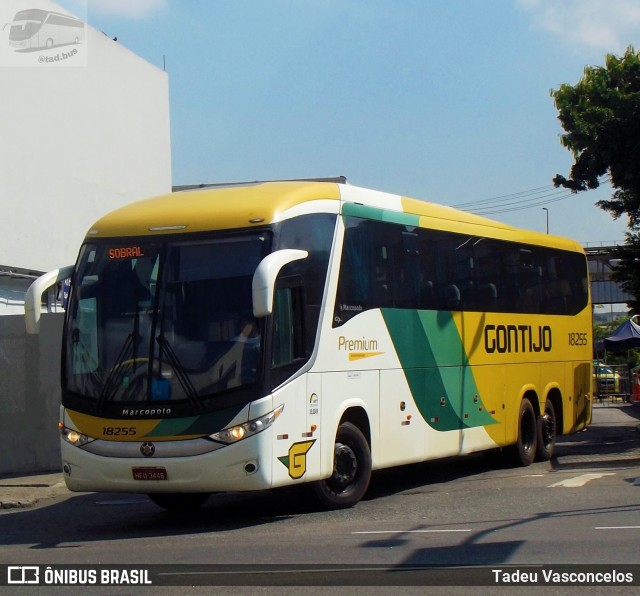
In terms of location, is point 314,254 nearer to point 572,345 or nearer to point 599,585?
point 599,585

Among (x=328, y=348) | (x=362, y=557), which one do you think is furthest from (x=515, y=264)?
(x=362, y=557)

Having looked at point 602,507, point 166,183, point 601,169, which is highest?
point 166,183

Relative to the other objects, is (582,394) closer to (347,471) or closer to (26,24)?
(347,471)

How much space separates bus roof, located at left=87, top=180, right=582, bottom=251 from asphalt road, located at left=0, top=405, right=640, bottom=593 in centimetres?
323

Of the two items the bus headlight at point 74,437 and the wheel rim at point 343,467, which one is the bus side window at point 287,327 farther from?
the bus headlight at point 74,437

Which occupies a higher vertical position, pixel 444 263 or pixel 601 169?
pixel 601 169

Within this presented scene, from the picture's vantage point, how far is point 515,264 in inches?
660

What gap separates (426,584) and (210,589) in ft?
5.13

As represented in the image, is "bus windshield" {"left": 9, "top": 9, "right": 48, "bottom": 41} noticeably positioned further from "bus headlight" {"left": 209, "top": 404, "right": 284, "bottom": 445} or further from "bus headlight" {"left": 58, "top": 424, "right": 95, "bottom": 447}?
"bus headlight" {"left": 209, "top": 404, "right": 284, "bottom": 445}

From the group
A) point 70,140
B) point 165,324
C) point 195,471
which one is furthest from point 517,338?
point 70,140

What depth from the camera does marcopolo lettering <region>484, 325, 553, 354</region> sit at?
51.8 feet

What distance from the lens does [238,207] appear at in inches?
440
